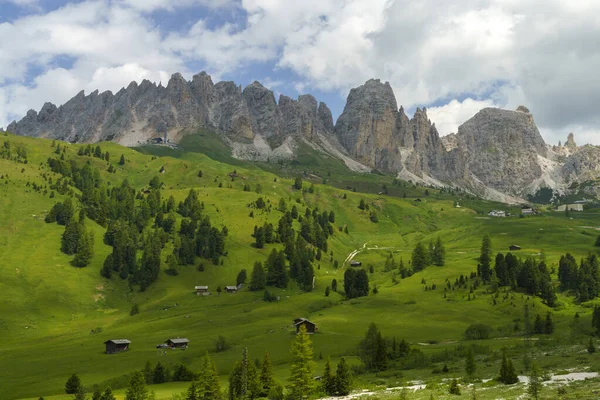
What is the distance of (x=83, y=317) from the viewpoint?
166 meters

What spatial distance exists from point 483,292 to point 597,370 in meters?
106

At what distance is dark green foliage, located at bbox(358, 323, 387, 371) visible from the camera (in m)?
84.9

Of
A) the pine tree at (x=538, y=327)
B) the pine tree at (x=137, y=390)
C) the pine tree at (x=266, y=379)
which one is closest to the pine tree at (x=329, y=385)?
the pine tree at (x=266, y=379)

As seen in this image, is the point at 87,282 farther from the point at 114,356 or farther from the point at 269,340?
the point at 269,340

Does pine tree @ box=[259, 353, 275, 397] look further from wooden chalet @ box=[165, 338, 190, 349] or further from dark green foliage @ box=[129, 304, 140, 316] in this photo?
dark green foliage @ box=[129, 304, 140, 316]

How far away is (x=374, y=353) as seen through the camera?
282 feet

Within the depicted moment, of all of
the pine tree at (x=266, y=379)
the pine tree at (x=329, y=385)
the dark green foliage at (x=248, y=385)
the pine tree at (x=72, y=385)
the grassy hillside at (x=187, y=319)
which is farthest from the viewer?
the grassy hillside at (x=187, y=319)

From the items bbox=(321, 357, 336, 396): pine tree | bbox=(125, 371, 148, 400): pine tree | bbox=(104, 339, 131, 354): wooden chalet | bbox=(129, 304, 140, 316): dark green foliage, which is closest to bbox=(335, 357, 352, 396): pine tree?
bbox=(321, 357, 336, 396): pine tree

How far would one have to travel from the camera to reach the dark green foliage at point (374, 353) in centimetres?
8488

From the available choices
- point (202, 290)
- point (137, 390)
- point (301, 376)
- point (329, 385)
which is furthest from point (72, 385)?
point (202, 290)

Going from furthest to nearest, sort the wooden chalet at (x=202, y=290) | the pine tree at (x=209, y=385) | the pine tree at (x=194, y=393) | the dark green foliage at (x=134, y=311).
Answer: the wooden chalet at (x=202, y=290), the dark green foliage at (x=134, y=311), the pine tree at (x=209, y=385), the pine tree at (x=194, y=393)

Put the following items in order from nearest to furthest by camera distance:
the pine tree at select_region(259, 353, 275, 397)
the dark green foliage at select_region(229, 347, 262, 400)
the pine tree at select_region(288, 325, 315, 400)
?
the pine tree at select_region(288, 325, 315, 400), the dark green foliage at select_region(229, 347, 262, 400), the pine tree at select_region(259, 353, 275, 397)

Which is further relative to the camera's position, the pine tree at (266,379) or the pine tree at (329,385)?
the pine tree at (266,379)

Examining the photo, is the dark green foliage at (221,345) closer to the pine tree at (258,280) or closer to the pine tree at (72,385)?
the pine tree at (72,385)
